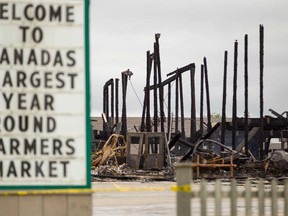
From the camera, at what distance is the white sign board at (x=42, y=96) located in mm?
8992

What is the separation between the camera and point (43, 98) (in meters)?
9.06

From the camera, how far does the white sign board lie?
8992 millimetres

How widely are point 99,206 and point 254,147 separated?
45925 mm

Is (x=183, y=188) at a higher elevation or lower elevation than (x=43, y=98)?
lower

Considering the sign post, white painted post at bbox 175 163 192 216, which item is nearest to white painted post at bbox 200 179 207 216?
white painted post at bbox 175 163 192 216

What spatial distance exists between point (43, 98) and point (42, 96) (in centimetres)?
3

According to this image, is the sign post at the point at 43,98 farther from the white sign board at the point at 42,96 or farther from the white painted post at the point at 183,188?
the white painted post at the point at 183,188

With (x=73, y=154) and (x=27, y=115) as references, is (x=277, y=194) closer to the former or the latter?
(x=73, y=154)

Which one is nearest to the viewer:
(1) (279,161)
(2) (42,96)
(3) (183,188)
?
(3) (183,188)

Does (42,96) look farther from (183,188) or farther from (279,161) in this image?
(279,161)

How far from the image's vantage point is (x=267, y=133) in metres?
58.8

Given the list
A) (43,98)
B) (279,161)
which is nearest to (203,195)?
(43,98)

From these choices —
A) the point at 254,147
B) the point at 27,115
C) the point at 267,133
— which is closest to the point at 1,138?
the point at 27,115

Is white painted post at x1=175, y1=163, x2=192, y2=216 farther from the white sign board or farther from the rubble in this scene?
the rubble
